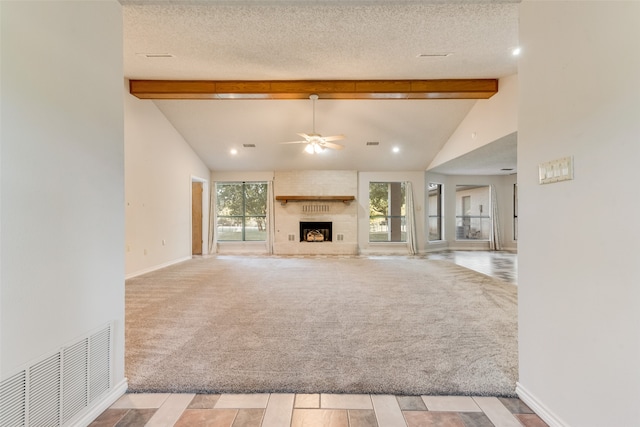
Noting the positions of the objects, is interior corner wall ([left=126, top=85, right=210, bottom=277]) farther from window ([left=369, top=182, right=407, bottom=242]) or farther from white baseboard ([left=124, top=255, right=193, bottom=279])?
window ([left=369, top=182, right=407, bottom=242])

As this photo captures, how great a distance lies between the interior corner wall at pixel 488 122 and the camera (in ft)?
15.0

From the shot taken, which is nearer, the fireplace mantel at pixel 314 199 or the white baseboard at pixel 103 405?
the white baseboard at pixel 103 405

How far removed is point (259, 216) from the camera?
8.78 m

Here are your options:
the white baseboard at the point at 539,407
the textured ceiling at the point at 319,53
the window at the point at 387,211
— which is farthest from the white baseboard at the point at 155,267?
the white baseboard at the point at 539,407

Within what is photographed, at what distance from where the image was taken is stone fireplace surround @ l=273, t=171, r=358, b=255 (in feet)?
27.7

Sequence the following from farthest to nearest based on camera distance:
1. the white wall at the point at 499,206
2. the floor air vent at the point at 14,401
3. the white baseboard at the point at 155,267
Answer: the white wall at the point at 499,206 < the white baseboard at the point at 155,267 < the floor air vent at the point at 14,401

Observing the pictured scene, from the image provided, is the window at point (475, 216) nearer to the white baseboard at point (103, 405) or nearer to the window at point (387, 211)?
the window at point (387, 211)

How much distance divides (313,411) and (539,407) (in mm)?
1246

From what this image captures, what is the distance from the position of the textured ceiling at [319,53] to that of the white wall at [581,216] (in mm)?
609

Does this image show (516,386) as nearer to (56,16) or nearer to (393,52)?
(56,16)

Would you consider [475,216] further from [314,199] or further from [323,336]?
[323,336]

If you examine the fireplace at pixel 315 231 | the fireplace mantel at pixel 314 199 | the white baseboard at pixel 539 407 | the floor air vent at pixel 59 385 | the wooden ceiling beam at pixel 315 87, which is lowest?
the white baseboard at pixel 539 407

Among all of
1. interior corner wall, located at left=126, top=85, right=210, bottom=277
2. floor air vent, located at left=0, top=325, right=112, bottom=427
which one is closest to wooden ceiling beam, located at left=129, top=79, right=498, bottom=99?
interior corner wall, located at left=126, top=85, right=210, bottom=277

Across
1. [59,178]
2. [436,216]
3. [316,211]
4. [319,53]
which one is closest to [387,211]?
[436,216]
